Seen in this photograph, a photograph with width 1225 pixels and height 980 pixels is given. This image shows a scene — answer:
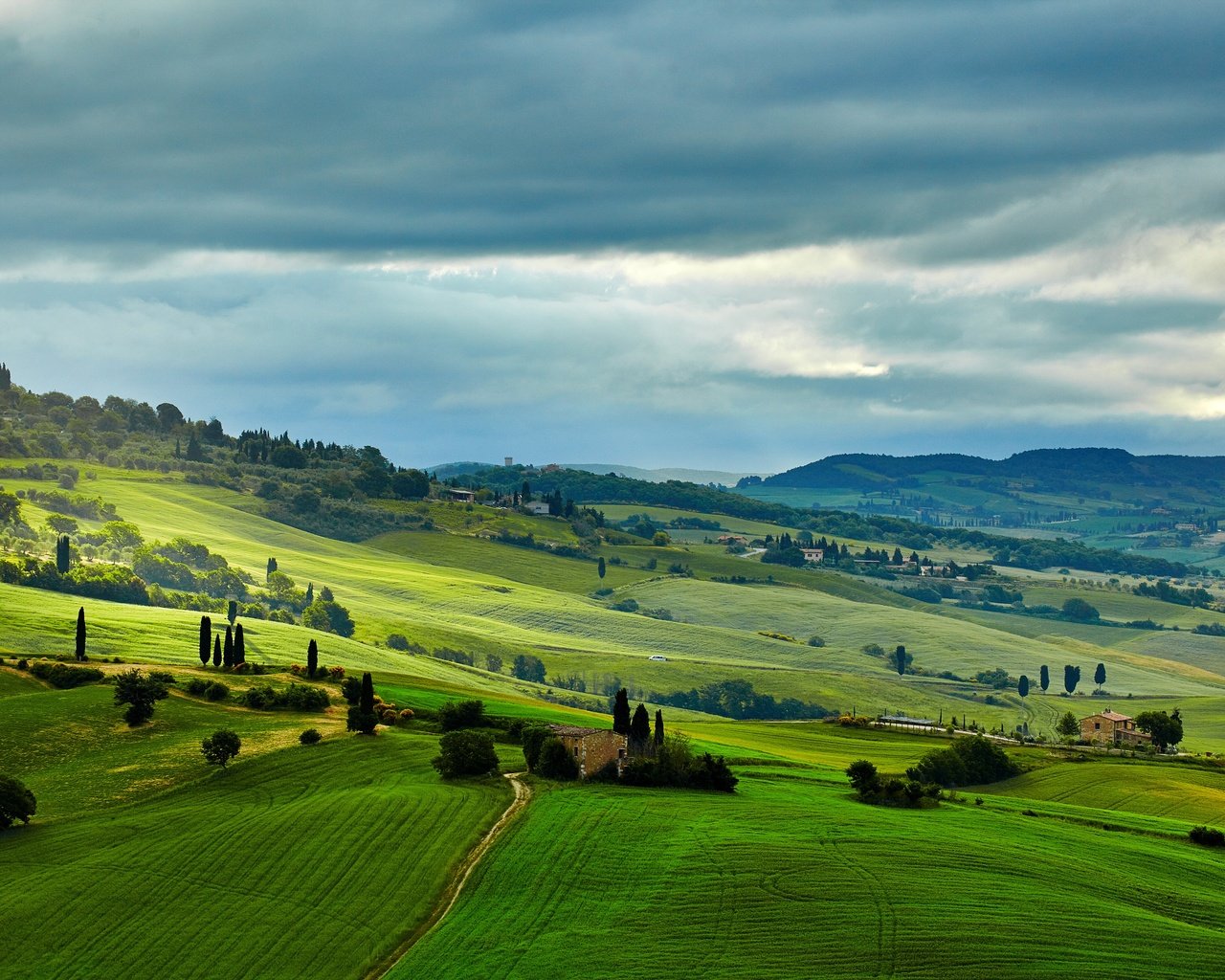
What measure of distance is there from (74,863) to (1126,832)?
6619cm

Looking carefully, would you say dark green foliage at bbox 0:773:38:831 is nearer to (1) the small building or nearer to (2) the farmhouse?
(1) the small building

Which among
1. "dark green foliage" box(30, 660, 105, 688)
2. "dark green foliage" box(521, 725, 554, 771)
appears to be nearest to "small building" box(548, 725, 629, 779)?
"dark green foliage" box(521, 725, 554, 771)

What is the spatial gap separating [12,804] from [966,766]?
246 feet

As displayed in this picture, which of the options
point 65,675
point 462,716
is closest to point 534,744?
point 462,716

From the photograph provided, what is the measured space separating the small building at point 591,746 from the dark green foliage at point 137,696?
30.6 metres

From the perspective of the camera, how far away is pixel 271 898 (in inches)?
2808

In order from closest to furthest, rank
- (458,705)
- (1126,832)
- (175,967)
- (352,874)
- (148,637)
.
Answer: (175,967), (352,874), (1126,832), (458,705), (148,637)

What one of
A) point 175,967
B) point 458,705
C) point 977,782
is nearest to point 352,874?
point 175,967

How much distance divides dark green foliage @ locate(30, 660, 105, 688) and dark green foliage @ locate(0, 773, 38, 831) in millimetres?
32555

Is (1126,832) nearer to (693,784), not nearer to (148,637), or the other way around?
(693,784)

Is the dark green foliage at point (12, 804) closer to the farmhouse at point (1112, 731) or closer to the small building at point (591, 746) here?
the small building at point (591, 746)

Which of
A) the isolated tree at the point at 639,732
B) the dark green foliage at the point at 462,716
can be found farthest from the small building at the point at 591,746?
the dark green foliage at the point at 462,716

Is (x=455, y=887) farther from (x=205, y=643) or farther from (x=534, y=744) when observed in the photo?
(x=205, y=643)

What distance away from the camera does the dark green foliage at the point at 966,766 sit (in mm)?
117562
